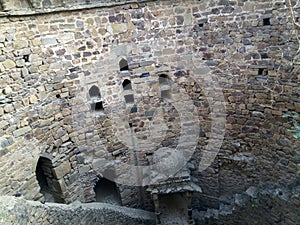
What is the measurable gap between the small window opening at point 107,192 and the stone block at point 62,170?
1.06 metres

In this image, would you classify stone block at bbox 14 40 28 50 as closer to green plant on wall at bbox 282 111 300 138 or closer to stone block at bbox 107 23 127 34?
stone block at bbox 107 23 127 34

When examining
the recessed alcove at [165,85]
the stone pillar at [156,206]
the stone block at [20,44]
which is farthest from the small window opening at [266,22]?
the stone block at [20,44]

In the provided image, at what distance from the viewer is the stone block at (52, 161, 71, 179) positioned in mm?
5574

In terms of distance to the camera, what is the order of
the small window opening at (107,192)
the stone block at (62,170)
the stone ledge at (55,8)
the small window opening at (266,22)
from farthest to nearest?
1. the small window opening at (107,192)
2. the stone block at (62,170)
3. the small window opening at (266,22)
4. the stone ledge at (55,8)

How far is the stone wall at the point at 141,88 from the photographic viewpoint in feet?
16.4

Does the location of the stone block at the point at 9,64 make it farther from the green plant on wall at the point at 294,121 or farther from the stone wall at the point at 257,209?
the stone wall at the point at 257,209

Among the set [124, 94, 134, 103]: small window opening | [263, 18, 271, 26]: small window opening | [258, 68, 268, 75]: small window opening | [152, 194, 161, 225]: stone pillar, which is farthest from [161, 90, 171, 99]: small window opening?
[263, 18, 271, 26]: small window opening

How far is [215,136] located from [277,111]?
146cm

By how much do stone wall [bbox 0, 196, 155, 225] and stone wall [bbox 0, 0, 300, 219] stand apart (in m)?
0.70

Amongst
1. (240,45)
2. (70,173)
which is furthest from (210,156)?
(70,173)

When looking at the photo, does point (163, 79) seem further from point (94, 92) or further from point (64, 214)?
point (64, 214)

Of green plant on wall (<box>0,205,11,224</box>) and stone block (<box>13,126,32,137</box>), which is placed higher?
stone block (<box>13,126,32,137</box>)

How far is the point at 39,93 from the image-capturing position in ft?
16.9

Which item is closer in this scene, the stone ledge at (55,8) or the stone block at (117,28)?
the stone ledge at (55,8)
